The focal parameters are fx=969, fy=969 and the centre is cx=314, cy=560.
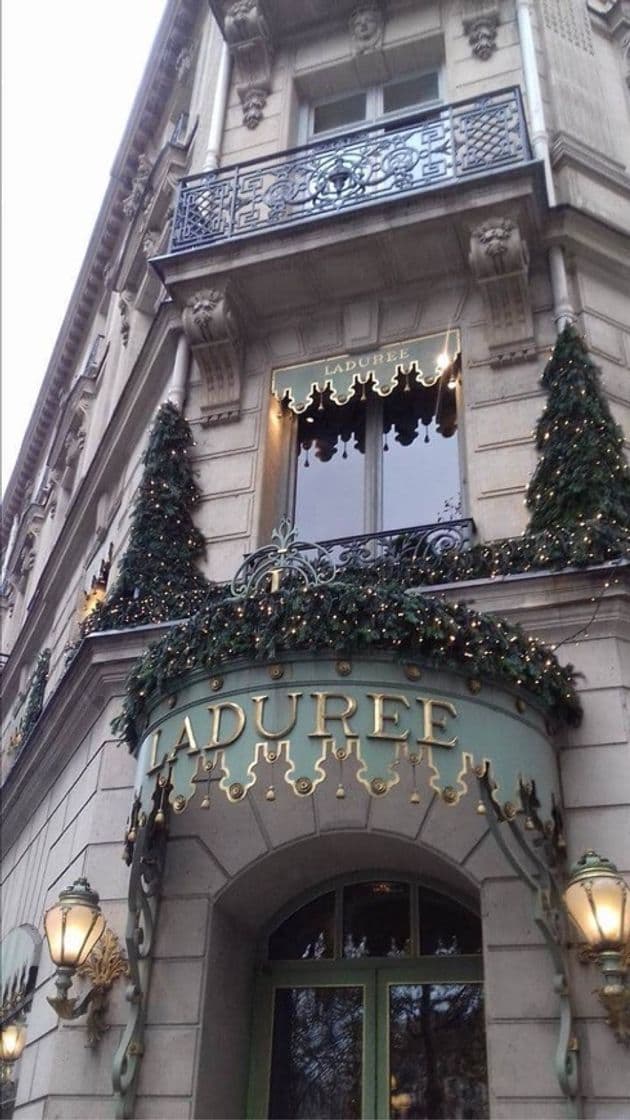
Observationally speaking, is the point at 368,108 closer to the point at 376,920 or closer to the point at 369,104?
the point at 369,104

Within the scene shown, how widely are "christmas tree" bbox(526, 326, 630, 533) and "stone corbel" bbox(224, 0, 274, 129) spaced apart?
22.4 feet

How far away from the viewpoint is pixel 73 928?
7281 millimetres

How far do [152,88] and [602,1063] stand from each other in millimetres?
17267

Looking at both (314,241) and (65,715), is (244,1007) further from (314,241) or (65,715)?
(314,241)

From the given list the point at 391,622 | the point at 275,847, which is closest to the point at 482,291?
the point at 391,622

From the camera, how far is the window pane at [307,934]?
8.36 meters

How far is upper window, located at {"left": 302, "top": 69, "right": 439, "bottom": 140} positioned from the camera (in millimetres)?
13273

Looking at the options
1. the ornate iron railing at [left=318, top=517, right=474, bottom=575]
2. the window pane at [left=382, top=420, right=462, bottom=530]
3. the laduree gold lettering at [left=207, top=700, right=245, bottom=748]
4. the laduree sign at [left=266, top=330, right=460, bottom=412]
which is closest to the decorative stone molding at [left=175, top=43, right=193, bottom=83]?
the laduree sign at [left=266, top=330, right=460, bottom=412]

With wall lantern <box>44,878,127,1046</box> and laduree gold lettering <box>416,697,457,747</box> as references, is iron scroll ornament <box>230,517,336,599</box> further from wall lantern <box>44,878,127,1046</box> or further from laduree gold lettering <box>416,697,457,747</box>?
wall lantern <box>44,878,127,1046</box>

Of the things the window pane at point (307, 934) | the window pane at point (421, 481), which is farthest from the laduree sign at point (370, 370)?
the window pane at point (307, 934)

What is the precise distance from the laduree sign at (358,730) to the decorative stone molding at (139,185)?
43.5 ft

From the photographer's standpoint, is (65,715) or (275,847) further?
(65,715)

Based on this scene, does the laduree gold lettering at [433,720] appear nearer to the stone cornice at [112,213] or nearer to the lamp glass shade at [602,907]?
the lamp glass shade at [602,907]

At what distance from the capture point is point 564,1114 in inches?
244
